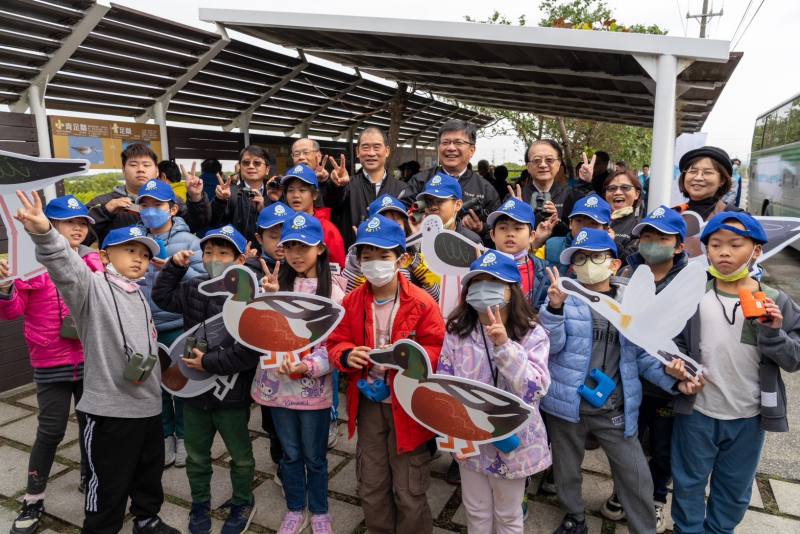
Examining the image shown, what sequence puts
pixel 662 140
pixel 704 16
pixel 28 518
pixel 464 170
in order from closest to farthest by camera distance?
1. pixel 28 518
2. pixel 464 170
3. pixel 662 140
4. pixel 704 16

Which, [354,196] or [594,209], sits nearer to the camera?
[594,209]

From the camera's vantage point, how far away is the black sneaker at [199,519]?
9.27 ft

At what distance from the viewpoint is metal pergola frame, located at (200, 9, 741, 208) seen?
165 inches

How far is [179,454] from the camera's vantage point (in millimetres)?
3559

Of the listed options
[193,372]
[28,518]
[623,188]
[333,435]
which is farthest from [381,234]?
[28,518]

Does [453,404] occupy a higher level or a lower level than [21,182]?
lower

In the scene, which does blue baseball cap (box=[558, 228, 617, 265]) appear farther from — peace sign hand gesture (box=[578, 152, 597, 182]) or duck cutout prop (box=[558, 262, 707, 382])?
peace sign hand gesture (box=[578, 152, 597, 182])

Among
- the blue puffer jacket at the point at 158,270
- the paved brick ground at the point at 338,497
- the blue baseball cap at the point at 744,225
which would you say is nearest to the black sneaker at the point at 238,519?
the paved brick ground at the point at 338,497

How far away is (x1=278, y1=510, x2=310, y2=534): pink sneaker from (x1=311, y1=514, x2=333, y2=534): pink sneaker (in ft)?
0.21

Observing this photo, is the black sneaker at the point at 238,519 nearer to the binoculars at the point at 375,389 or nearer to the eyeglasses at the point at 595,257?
the binoculars at the point at 375,389

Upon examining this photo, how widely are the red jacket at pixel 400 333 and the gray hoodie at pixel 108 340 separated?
937 millimetres

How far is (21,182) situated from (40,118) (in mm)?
3789

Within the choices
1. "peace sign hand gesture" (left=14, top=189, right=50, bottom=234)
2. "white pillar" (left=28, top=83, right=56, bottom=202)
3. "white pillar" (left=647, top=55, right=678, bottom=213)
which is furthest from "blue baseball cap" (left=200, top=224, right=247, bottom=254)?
"white pillar" (left=28, top=83, right=56, bottom=202)

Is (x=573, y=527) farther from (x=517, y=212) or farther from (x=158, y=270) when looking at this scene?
(x=158, y=270)
